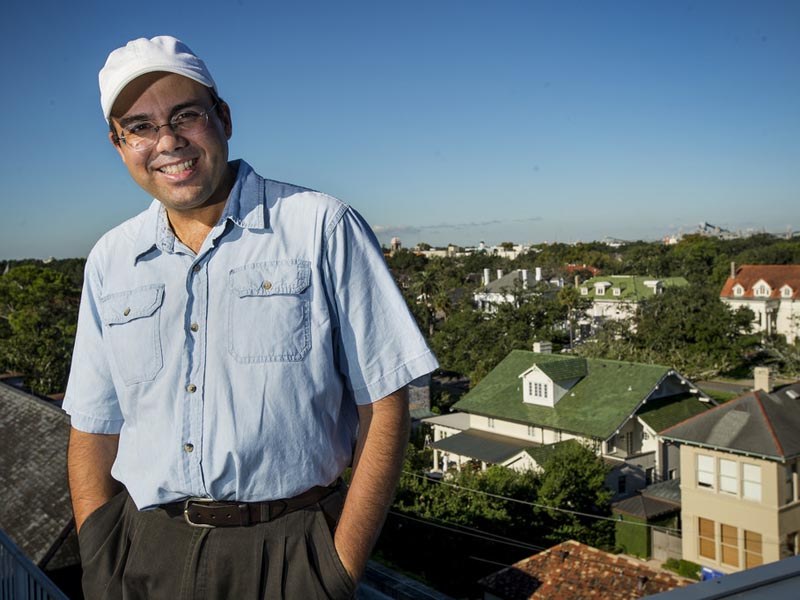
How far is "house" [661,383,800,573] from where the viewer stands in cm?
1233

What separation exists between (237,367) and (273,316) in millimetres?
123

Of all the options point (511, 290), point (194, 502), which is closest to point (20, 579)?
point (194, 502)

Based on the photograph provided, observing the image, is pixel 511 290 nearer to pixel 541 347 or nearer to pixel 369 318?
pixel 541 347

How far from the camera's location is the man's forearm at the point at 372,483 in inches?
56.9

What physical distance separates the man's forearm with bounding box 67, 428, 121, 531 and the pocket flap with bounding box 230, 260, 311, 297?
570 millimetres

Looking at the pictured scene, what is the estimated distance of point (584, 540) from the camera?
47.8ft

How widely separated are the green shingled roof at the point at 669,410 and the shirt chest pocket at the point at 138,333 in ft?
58.4

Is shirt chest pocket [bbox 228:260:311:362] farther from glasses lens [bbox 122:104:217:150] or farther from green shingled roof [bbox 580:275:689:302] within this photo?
green shingled roof [bbox 580:275:689:302]

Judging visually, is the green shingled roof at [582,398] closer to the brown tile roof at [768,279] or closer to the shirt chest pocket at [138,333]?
the shirt chest pocket at [138,333]

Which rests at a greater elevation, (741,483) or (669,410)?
(669,410)

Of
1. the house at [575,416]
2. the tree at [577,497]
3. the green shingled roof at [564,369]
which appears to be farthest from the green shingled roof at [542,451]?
the green shingled roof at [564,369]

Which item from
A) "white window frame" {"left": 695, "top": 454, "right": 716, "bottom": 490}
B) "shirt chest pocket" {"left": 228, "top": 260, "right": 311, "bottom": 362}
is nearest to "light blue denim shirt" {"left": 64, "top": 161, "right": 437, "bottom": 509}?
"shirt chest pocket" {"left": 228, "top": 260, "right": 311, "bottom": 362}

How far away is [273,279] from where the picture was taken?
1464 mm

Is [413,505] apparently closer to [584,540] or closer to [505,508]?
[505,508]
